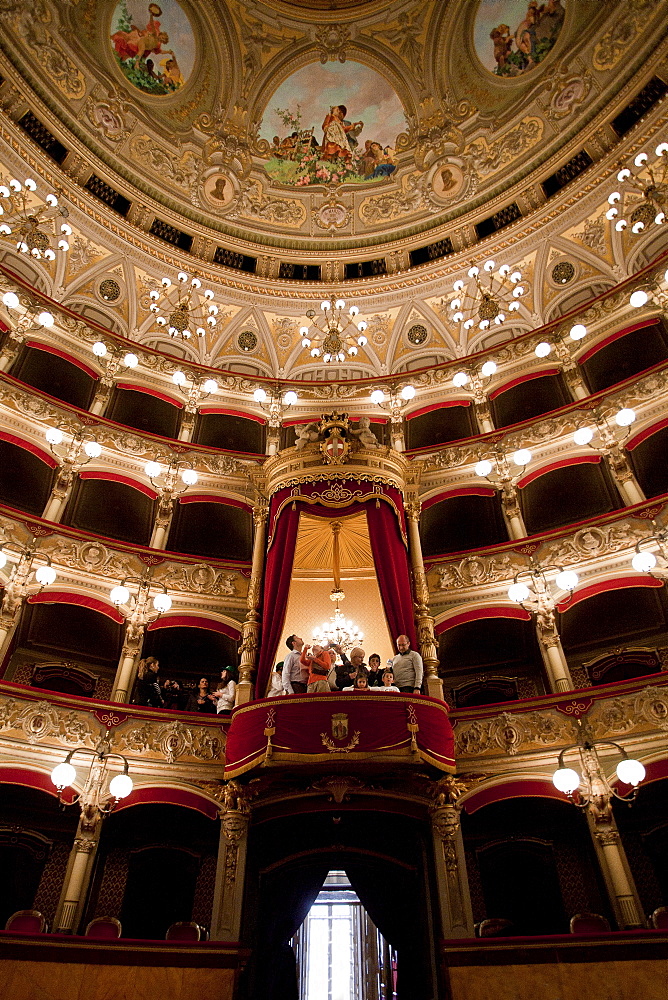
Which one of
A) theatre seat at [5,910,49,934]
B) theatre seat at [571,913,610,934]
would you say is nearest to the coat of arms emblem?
theatre seat at [571,913,610,934]

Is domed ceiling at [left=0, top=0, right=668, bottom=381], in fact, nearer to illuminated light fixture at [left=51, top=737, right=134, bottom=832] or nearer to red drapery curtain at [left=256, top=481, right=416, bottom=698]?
red drapery curtain at [left=256, top=481, right=416, bottom=698]

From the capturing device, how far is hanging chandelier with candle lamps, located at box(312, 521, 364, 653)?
452 inches

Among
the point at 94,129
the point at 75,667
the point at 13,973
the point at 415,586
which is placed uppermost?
the point at 94,129

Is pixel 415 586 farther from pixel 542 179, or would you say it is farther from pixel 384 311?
pixel 542 179

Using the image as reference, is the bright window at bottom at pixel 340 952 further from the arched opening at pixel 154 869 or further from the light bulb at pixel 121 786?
the light bulb at pixel 121 786

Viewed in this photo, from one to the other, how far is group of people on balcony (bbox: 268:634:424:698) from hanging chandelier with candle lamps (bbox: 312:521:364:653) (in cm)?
167

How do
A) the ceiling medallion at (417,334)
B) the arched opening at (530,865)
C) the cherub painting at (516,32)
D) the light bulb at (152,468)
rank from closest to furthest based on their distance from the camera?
the arched opening at (530,865) → the light bulb at (152,468) → the cherub painting at (516,32) → the ceiling medallion at (417,334)

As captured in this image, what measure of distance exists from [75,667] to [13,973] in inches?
221

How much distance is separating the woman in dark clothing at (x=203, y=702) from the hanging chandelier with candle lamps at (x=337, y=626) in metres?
2.12

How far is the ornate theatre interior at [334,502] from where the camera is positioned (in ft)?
27.8

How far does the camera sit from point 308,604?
12.4m

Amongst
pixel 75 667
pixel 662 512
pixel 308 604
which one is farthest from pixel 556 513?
pixel 75 667

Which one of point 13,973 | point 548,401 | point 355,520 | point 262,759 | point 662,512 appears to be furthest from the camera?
point 548,401

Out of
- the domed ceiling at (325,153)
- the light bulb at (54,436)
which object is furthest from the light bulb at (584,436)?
the light bulb at (54,436)
